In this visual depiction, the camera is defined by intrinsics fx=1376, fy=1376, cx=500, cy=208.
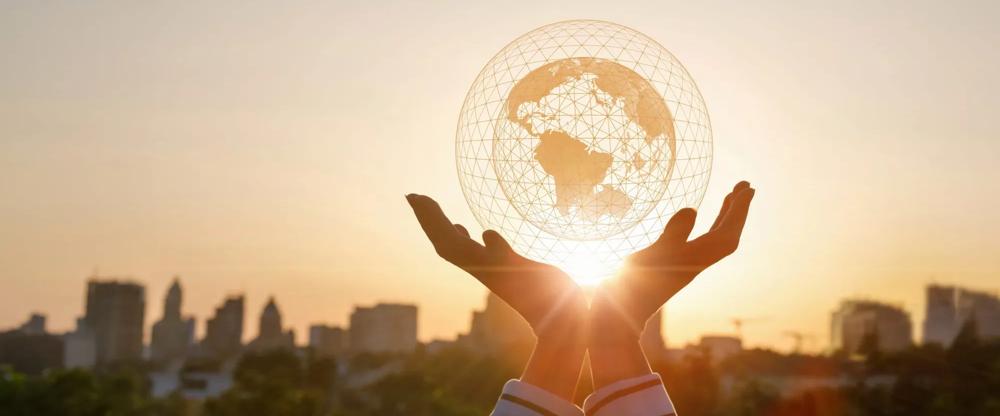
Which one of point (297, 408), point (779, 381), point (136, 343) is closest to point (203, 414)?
point (297, 408)

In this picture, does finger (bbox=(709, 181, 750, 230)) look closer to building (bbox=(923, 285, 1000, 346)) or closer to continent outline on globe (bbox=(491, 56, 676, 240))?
continent outline on globe (bbox=(491, 56, 676, 240))

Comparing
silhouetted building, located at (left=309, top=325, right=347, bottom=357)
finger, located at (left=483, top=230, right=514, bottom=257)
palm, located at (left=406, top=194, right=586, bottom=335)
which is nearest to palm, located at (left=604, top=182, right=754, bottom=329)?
palm, located at (left=406, top=194, right=586, bottom=335)

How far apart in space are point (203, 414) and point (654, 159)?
60.1 metres

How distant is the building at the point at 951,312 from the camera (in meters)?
146

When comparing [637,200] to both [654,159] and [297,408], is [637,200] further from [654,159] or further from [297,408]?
[297,408]

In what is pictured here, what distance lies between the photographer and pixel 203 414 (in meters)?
65.2

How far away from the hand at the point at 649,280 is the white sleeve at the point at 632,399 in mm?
108

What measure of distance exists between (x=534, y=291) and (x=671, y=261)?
74cm

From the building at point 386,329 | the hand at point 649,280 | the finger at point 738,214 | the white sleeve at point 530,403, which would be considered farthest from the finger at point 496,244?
the building at point 386,329

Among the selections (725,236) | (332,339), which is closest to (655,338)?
(332,339)

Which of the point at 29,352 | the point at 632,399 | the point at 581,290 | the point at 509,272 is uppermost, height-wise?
the point at 29,352

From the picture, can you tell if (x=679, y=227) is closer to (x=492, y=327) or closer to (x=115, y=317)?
(x=492, y=327)

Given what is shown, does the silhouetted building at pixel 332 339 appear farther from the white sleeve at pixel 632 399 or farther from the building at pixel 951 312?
the white sleeve at pixel 632 399

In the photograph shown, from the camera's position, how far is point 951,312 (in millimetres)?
166625
